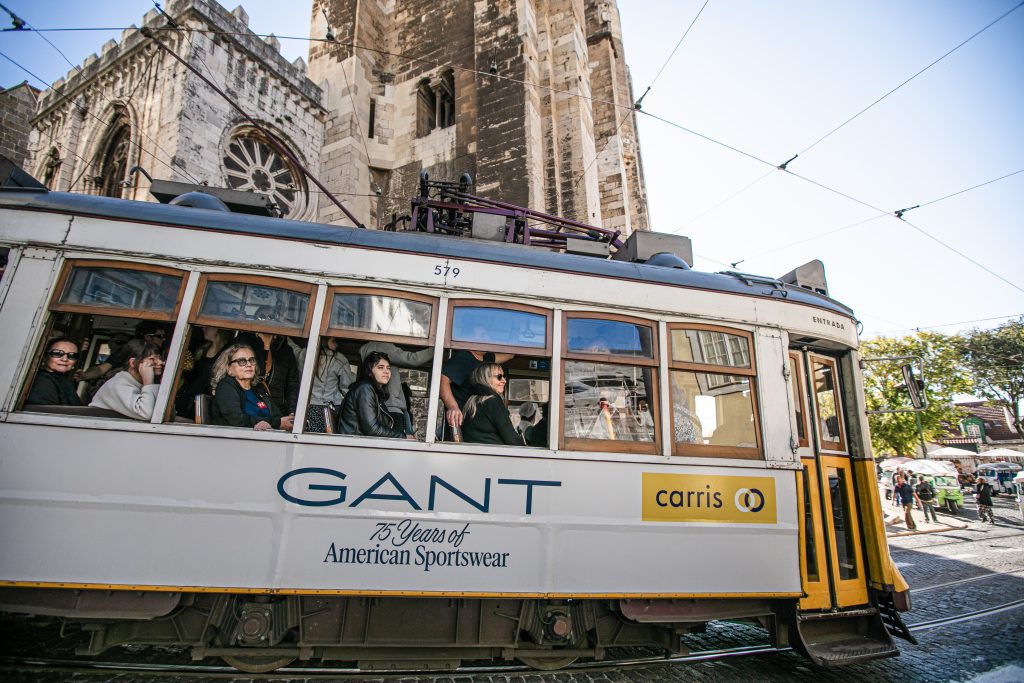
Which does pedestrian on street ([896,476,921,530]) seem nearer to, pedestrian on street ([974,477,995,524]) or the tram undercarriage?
pedestrian on street ([974,477,995,524])

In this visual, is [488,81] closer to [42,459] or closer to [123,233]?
[123,233]

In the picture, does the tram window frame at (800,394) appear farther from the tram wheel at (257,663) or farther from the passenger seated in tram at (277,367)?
the tram wheel at (257,663)

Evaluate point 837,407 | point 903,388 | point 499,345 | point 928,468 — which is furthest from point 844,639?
point 903,388

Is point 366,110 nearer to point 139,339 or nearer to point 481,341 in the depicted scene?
point 139,339

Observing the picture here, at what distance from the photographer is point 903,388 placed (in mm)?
25031

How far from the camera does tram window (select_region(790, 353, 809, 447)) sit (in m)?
3.97

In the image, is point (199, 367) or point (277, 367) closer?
point (199, 367)

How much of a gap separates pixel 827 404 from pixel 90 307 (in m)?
5.92

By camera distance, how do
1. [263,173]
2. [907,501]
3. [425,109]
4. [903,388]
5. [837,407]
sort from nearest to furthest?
[837,407] < [907,501] < [263,173] < [425,109] < [903,388]

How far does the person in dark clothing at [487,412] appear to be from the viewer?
339 cm

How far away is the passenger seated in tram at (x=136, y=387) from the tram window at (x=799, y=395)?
15.7ft

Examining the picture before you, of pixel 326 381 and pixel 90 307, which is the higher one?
pixel 90 307

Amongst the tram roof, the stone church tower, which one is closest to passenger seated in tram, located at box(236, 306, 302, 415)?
the tram roof

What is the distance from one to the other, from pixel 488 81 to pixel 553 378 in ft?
44.4
